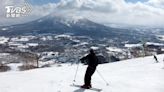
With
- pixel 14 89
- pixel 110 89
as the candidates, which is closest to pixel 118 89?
pixel 110 89

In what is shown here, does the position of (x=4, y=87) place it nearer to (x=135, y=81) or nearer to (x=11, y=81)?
(x=11, y=81)

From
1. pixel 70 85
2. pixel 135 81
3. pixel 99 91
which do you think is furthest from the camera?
pixel 135 81

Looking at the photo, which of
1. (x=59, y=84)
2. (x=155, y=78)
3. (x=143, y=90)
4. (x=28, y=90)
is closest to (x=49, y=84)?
(x=59, y=84)

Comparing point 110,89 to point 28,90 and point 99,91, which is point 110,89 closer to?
point 99,91

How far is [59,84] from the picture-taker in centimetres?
2000

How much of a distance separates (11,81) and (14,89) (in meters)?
2.90

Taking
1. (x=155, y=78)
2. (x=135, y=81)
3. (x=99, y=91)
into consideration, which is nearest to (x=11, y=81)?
(x=99, y=91)

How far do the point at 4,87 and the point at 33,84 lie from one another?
5.73 feet

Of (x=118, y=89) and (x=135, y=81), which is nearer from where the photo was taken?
(x=118, y=89)

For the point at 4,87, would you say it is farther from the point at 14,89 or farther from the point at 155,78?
the point at 155,78

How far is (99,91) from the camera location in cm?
1805

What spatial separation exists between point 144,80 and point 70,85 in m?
5.50

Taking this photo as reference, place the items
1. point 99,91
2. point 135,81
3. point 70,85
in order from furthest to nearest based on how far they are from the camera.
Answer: point 135,81
point 70,85
point 99,91

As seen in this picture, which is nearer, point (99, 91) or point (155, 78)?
point (99, 91)
